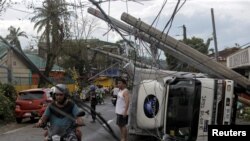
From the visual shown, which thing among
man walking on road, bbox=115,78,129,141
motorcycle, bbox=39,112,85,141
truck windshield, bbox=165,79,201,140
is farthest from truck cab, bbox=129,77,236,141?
motorcycle, bbox=39,112,85,141

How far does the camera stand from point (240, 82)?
1023cm

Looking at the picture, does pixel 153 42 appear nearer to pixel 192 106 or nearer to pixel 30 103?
pixel 192 106

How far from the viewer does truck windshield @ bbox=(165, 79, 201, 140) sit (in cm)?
1041

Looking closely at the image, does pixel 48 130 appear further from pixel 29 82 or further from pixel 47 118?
pixel 29 82

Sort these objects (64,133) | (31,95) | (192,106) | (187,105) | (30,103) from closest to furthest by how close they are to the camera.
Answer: (64,133), (192,106), (187,105), (30,103), (31,95)

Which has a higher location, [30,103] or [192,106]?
[192,106]

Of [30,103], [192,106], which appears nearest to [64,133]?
[192,106]

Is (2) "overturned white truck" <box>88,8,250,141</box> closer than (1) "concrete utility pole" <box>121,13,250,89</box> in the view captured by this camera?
No

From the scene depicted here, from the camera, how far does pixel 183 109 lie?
419 inches

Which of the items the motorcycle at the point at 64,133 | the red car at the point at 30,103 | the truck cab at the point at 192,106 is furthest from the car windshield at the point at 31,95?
the motorcycle at the point at 64,133

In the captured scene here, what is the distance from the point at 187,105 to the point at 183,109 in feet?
0.44

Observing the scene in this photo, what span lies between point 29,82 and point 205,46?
16.2 m

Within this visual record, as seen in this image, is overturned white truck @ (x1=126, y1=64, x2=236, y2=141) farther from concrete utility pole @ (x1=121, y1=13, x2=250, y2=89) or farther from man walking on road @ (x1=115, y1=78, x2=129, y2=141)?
man walking on road @ (x1=115, y1=78, x2=129, y2=141)

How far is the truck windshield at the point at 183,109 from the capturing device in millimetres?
10414
